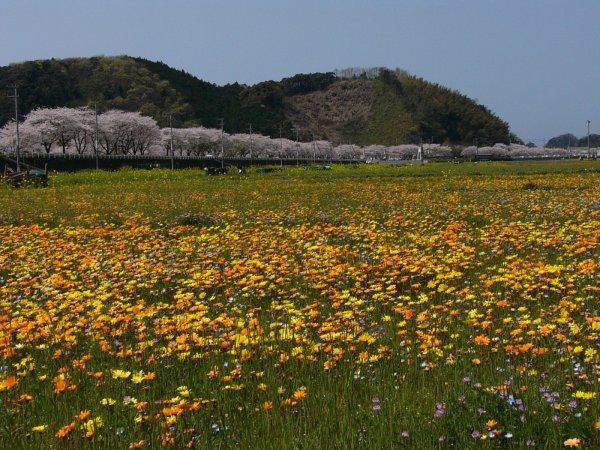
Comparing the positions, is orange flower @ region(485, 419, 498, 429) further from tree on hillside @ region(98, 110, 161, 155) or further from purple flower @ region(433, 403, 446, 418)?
tree on hillside @ region(98, 110, 161, 155)

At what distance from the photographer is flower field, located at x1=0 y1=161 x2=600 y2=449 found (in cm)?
301

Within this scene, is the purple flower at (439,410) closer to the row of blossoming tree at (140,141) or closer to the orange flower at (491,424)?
the orange flower at (491,424)

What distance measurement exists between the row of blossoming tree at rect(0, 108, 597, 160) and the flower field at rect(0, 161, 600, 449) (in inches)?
2434

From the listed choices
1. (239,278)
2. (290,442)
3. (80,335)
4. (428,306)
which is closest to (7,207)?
(239,278)

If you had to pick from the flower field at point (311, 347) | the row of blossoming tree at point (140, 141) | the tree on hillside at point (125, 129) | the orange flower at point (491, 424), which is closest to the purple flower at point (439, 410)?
the flower field at point (311, 347)

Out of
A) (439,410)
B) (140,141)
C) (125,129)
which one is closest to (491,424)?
(439,410)

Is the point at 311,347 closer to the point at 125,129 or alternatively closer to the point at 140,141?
the point at 125,129

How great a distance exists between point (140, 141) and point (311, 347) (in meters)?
111

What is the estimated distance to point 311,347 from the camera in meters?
4.25

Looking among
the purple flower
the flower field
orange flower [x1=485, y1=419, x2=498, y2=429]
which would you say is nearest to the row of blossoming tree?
the flower field

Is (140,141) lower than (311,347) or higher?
higher

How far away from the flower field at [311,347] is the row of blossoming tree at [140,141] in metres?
61.8

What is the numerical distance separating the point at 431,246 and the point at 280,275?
8.23 feet

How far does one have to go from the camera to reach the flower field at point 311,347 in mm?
3012
